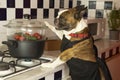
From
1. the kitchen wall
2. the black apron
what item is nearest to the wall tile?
the kitchen wall

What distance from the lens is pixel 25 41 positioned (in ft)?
4.26

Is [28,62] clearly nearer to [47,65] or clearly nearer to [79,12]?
[47,65]

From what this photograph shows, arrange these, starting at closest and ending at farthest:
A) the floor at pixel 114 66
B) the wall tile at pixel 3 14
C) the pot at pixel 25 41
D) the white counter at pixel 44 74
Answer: the white counter at pixel 44 74 → the pot at pixel 25 41 → the wall tile at pixel 3 14 → the floor at pixel 114 66

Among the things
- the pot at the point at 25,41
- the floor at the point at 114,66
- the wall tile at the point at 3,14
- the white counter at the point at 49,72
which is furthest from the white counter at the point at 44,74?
the floor at the point at 114,66

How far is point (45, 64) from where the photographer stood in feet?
4.36

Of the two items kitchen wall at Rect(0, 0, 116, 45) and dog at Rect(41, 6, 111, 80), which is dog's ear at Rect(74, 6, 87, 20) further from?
kitchen wall at Rect(0, 0, 116, 45)

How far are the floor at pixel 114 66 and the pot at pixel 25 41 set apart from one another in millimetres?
848

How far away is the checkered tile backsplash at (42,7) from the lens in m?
1.72

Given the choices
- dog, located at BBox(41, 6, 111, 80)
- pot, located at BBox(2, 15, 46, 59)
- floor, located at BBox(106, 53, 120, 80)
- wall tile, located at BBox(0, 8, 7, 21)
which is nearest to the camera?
pot, located at BBox(2, 15, 46, 59)

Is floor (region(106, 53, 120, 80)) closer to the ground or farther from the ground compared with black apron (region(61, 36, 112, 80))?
closer to the ground

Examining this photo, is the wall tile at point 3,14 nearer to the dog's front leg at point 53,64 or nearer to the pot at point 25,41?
the pot at point 25,41

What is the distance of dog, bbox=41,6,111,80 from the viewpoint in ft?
4.61

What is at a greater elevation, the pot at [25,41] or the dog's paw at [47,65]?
the pot at [25,41]

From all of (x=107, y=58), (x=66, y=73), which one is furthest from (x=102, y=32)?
(x=66, y=73)
